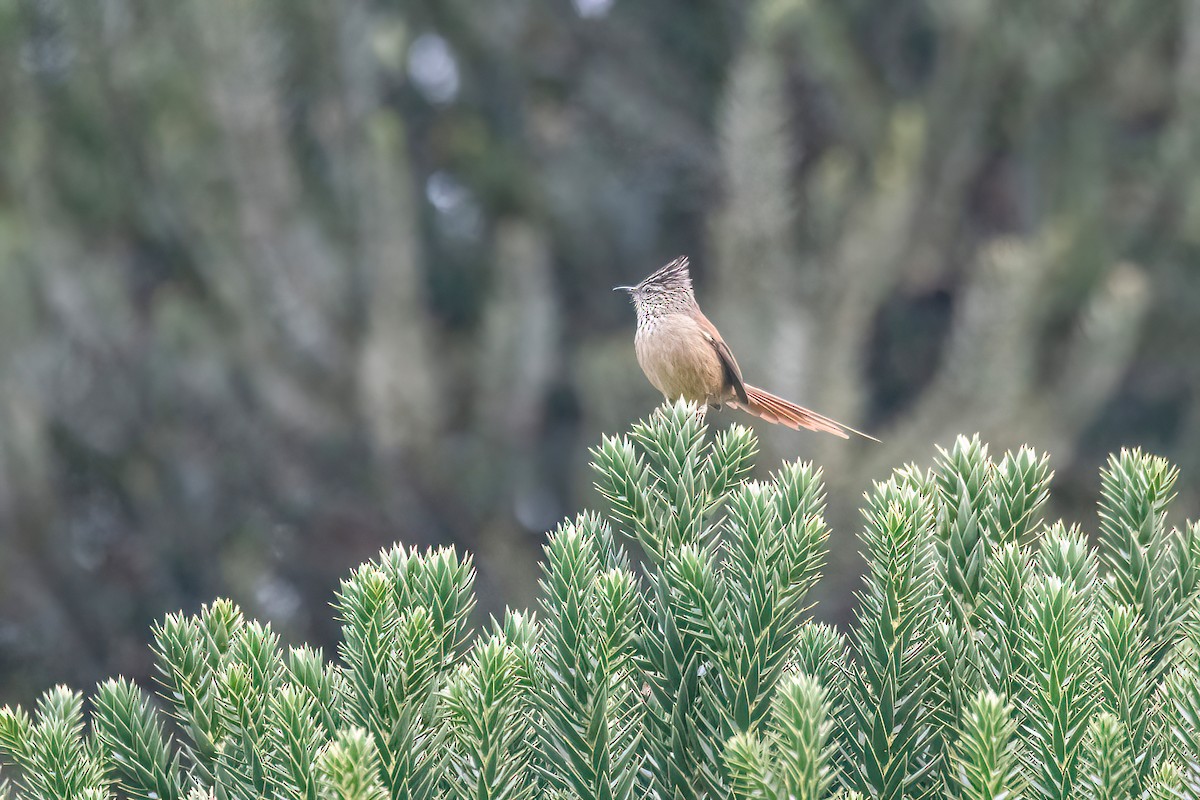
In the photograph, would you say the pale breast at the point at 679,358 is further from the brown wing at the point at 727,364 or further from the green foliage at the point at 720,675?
the green foliage at the point at 720,675

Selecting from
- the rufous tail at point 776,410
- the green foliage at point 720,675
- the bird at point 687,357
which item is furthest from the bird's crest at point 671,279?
the green foliage at point 720,675

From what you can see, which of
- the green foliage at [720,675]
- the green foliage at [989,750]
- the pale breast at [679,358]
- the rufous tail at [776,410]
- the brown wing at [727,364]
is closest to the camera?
the green foliage at [989,750]

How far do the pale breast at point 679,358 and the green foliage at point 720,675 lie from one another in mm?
2151

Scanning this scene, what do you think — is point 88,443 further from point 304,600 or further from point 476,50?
point 476,50

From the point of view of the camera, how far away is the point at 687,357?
14.6 ft

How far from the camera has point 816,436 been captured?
691cm

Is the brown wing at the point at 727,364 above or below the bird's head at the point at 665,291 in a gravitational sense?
below

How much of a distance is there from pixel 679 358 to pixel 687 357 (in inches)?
1.1

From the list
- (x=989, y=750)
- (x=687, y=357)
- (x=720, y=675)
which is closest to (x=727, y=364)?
(x=687, y=357)

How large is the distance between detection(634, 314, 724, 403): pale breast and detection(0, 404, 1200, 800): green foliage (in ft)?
7.06

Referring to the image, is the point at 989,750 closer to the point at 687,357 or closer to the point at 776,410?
the point at 687,357

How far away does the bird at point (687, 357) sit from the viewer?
449 centimetres

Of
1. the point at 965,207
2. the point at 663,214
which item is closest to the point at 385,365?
the point at 663,214

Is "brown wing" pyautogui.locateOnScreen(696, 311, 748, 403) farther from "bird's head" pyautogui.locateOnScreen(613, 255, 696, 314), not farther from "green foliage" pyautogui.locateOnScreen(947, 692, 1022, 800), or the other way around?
"green foliage" pyautogui.locateOnScreen(947, 692, 1022, 800)
